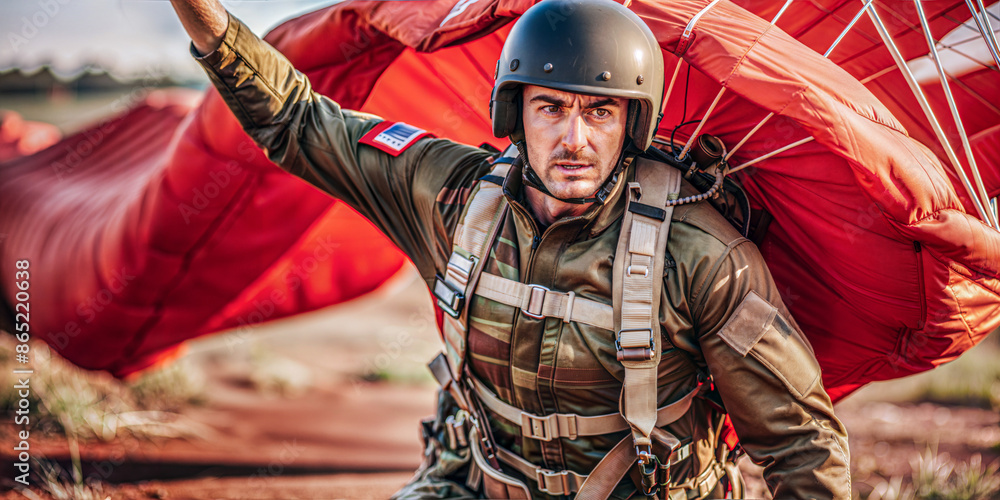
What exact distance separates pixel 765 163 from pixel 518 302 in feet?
3.00

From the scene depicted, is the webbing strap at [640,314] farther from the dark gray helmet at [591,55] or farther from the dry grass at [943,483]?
→ the dry grass at [943,483]

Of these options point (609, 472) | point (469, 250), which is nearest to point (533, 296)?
point (469, 250)

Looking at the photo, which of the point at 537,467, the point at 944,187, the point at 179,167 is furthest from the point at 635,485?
the point at 179,167

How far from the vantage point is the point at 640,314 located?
197cm

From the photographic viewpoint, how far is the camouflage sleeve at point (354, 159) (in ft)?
7.90

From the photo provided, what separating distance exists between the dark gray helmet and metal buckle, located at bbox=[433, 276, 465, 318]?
0.69 metres

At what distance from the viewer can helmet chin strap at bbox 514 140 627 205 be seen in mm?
2115

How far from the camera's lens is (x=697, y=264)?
2020 mm

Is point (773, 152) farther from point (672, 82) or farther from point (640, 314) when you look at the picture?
point (640, 314)

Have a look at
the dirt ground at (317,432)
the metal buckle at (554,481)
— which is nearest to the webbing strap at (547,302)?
the metal buckle at (554,481)

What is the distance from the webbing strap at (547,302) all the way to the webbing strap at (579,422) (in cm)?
31

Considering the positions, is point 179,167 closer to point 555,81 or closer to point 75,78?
point 555,81

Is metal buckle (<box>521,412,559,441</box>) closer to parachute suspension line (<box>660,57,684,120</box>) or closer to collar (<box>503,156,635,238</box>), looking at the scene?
collar (<box>503,156,635,238</box>)

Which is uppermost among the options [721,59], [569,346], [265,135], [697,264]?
[721,59]
